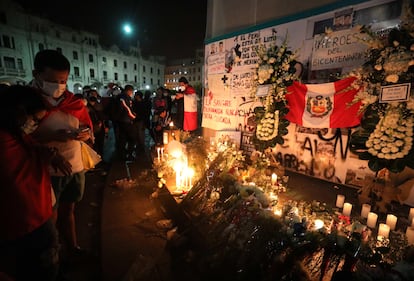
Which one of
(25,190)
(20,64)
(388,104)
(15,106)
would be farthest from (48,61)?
(20,64)

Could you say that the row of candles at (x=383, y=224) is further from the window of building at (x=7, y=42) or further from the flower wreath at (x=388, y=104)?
the window of building at (x=7, y=42)

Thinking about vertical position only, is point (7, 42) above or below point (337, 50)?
above

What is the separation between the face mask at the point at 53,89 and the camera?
8.02 ft

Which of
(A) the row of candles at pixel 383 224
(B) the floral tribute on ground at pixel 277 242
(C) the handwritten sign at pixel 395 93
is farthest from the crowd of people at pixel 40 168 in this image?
(C) the handwritten sign at pixel 395 93

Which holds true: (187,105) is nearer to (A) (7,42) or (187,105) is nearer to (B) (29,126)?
(B) (29,126)

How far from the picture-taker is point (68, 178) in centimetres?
270

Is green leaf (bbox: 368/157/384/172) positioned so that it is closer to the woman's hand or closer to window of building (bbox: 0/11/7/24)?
the woman's hand

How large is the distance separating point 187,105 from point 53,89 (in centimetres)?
591

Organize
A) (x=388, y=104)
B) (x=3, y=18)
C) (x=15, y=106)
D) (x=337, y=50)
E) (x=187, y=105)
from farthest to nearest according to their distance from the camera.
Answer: (x=3, y=18)
(x=187, y=105)
(x=337, y=50)
(x=388, y=104)
(x=15, y=106)

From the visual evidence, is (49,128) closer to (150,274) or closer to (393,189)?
(150,274)

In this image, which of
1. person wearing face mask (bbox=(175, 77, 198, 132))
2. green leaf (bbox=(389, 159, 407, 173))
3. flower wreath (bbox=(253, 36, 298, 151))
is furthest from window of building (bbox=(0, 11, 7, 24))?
green leaf (bbox=(389, 159, 407, 173))

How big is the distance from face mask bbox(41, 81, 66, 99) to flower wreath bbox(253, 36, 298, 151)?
4103mm

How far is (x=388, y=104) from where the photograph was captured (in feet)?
11.6

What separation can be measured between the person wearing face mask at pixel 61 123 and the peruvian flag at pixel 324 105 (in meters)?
4.52
